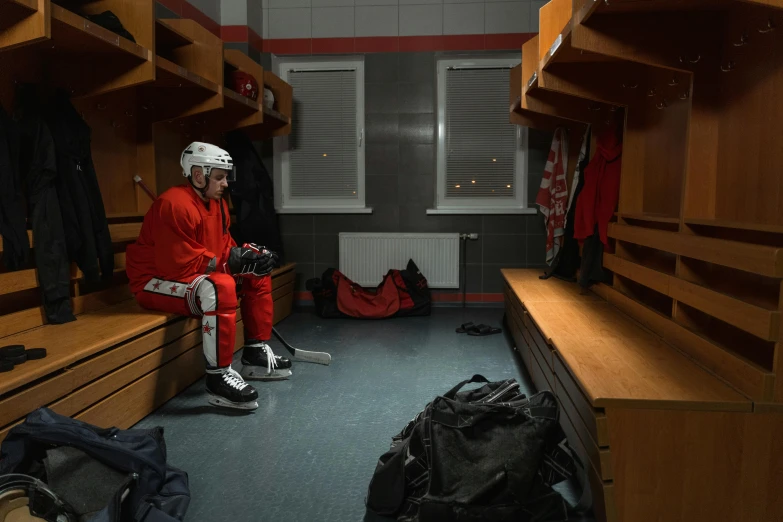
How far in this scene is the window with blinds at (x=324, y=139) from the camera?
5543 millimetres

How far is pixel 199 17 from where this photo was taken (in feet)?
15.5

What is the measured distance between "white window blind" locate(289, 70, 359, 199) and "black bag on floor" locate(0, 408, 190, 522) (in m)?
3.99

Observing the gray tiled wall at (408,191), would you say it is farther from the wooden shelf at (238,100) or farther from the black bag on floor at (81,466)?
the black bag on floor at (81,466)

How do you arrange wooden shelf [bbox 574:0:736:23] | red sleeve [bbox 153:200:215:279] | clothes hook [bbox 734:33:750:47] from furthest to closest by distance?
red sleeve [bbox 153:200:215:279], wooden shelf [bbox 574:0:736:23], clothes hook [bbox 734:33:750:47]

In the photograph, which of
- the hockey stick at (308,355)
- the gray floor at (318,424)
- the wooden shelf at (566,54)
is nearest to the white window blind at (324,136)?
the gray floor at (318,424)

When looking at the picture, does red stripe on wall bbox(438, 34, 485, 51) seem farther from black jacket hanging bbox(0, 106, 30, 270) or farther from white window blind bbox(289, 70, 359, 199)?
black jacket hanging bbox(0, 106, 30, 270)

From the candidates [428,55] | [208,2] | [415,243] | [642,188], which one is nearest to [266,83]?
[208,2]

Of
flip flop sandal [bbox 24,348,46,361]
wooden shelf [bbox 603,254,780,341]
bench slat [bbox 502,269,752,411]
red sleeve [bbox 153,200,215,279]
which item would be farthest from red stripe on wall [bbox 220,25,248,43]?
wooden shelf [bbox 603,254,780,341]

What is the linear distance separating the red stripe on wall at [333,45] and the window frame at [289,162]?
3.0 inches

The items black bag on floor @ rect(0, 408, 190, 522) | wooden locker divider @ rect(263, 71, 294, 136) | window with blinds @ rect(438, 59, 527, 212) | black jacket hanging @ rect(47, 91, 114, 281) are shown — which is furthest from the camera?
window with blinds @ rect(438, 59, 527, 212)

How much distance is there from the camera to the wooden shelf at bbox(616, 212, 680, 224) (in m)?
2.51

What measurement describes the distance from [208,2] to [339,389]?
11.1 ft

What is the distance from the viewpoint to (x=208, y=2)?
4895 mm

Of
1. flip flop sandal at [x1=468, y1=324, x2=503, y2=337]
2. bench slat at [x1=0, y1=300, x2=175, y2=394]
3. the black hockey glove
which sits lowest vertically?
flip flop sandal at [x1=468, y1=324, x2=503, y2=337]
